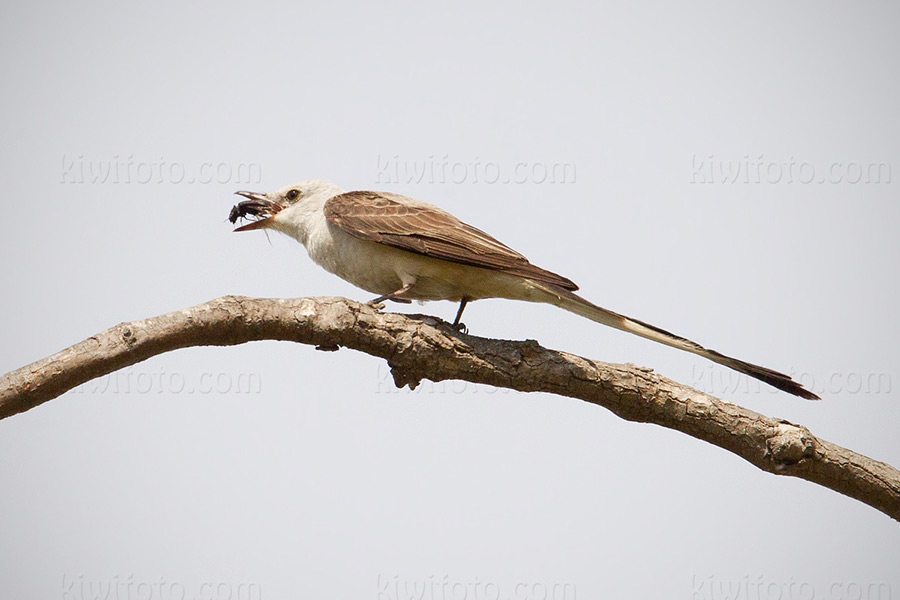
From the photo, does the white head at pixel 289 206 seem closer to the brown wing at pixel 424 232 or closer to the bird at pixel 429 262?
the bird at pixel 429 262

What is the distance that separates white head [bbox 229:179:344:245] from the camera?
6.90 m

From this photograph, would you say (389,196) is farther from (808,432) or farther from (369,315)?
(808,432)

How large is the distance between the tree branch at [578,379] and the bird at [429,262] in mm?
359

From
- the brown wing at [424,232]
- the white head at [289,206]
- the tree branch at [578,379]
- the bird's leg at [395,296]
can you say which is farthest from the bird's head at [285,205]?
the tree branch at [578,379]

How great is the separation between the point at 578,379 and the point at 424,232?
1.62 m

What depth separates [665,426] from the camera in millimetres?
5273

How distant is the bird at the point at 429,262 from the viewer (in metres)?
5.48

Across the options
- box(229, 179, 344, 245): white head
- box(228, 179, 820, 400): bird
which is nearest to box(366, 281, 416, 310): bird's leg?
box(228, 179, 820, 400): bird

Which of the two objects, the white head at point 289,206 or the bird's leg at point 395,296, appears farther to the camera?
the white head at point 289,206

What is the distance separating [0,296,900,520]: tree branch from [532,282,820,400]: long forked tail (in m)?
0.27

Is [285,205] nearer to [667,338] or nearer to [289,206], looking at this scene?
[289,206]

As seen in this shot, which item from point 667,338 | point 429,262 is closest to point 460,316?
point 429,262

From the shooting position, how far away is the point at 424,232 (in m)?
5.98

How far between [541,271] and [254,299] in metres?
2.01
